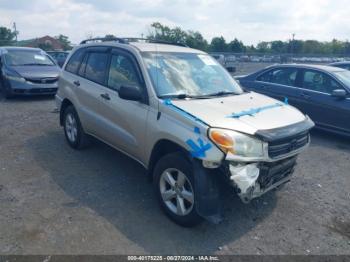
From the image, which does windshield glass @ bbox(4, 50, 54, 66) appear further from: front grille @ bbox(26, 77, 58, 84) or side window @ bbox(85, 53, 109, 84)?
side window @ bbox(85, 53, 109, 84)

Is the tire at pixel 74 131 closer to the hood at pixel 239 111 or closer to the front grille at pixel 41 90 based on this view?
the hood at pixel 239 111

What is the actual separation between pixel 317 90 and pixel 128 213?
17.5 ft

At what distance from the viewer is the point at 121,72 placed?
14.4 feet

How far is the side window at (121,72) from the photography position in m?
4.12

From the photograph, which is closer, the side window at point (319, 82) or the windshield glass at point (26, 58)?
the side window at point (319, 82)

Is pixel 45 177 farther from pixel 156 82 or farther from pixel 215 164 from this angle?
pixel 215 164

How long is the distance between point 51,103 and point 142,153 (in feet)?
23.0

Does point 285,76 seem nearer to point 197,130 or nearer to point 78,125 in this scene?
point 78,125

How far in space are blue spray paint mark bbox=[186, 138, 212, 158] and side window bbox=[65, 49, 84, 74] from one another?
3214 millimetres

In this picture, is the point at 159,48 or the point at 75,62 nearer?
the point at 159,48

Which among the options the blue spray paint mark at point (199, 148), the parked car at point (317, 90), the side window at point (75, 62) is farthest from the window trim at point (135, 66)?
the parked car at point (317, 90)

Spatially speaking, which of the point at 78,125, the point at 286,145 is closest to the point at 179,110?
the point at 286,145

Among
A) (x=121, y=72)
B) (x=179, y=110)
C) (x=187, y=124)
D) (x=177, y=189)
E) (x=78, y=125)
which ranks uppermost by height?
(x=121, y=72)

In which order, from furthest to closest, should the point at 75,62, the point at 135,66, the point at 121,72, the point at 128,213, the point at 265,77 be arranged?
the point at 265,77, the point at 75,62, the point at 121,72, the point at 135,66, the point at 128,213
